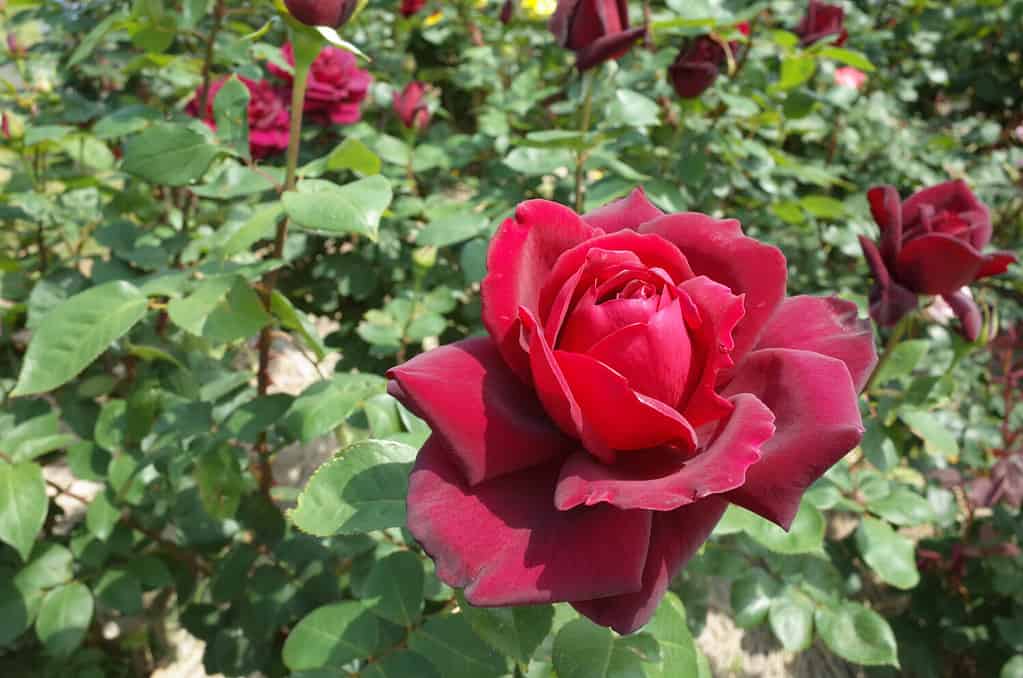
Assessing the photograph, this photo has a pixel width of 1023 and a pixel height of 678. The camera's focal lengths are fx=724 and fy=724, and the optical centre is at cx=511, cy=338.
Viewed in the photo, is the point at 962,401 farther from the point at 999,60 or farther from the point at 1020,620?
the point at 999,60

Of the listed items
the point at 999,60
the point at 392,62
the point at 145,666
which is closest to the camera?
the point at 145,666

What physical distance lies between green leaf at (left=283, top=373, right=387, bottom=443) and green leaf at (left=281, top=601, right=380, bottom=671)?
186mm

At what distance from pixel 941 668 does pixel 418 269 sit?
1415mm

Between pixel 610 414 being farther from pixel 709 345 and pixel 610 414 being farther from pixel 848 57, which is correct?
pixel 848 57

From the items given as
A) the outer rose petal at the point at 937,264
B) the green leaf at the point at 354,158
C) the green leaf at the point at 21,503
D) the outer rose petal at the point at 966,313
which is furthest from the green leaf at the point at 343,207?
the outer rose petal at the point at 966,313

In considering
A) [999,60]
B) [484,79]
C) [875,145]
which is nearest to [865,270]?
[875,145]

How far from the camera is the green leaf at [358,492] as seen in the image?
0.54 meters

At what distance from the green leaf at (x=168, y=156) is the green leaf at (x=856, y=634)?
1.00 metres

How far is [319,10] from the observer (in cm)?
71

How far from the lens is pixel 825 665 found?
1782 mm

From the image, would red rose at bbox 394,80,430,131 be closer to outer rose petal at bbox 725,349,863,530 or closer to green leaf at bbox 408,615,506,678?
green leaf at bbox 408,615,506,678

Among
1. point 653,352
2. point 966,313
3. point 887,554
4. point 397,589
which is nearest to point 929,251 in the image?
point 966,313

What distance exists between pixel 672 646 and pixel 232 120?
2.39 ft

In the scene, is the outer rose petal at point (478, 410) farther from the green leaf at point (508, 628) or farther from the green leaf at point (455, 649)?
the green leaf at point (455, 649)
